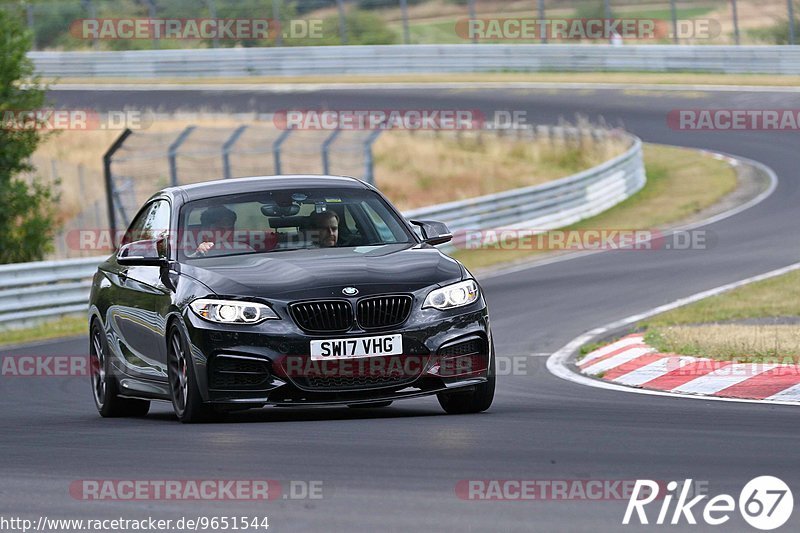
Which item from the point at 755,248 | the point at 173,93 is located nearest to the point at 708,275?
the point at 755,248

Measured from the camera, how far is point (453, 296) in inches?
350

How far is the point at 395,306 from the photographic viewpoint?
341 inches

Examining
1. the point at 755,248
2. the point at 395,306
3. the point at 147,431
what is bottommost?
the point at 755,248

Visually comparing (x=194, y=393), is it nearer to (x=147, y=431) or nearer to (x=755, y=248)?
(x=147, y=431)

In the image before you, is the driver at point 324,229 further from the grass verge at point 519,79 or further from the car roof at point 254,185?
the grass verge at point 519,79

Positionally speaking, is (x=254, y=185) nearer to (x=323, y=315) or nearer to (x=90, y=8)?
(x=323, y=315)

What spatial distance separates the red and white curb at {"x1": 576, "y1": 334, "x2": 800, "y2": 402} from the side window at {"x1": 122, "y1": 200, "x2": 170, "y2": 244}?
3736 millimetres

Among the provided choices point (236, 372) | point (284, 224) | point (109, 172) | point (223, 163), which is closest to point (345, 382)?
point (236, 372)

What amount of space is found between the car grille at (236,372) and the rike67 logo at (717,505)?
2908mm

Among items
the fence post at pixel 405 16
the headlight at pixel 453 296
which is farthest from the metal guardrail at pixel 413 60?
the headlight at pixel 453 296

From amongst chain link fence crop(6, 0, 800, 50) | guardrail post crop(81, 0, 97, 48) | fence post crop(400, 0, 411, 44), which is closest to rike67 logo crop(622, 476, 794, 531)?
chain link fence crop(6, 0, 800, 50)

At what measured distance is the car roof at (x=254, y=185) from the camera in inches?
390

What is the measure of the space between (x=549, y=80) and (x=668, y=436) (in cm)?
3784

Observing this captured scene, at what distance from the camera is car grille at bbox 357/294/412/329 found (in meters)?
8.59
